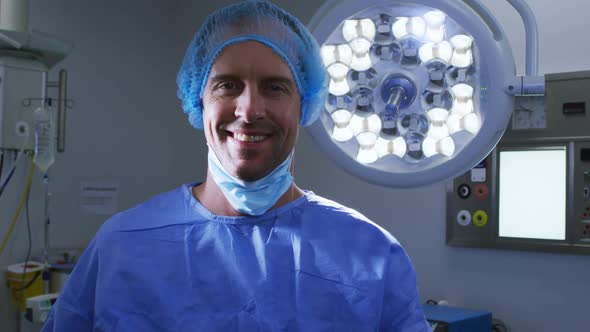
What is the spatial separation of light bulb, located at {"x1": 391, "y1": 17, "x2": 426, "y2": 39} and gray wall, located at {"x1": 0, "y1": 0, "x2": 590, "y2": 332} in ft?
4.12

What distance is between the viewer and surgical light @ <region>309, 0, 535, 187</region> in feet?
3.07

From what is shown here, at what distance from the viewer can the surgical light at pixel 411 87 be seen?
94 cm

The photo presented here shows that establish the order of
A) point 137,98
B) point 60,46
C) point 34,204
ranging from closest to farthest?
point 60,46 → point 34,204 → point 137,98

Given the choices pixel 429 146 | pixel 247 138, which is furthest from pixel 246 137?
pixel 429 146

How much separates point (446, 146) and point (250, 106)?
13.5 inches

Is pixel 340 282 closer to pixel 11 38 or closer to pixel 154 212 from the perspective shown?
pixel 154 212

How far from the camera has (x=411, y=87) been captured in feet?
3.43

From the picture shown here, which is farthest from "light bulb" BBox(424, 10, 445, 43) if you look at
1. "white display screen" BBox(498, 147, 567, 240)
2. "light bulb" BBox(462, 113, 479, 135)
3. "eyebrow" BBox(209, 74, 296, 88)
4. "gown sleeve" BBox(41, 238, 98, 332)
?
"white display screen" BBox(498, 147, 567, 240)

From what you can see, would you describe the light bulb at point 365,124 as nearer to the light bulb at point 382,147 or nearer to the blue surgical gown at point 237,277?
the light bulb at point 382,147

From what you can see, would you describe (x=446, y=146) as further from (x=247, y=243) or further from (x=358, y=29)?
(x=247, y=243)

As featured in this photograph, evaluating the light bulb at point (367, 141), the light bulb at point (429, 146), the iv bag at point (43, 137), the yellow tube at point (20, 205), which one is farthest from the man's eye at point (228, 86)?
the yellow tube at point (20, 205)

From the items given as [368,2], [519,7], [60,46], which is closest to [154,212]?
Result: [368,2]

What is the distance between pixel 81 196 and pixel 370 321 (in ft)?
7.76

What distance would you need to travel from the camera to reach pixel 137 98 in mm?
3307
